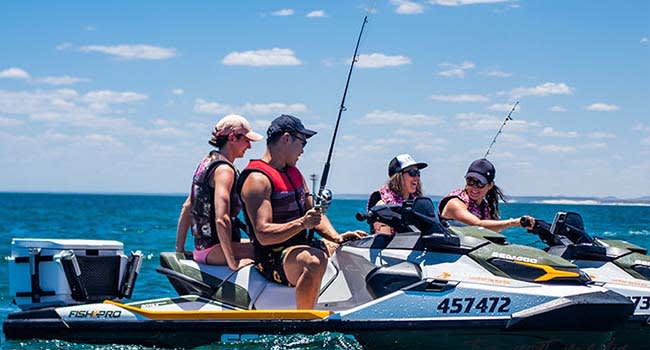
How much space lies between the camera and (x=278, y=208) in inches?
258

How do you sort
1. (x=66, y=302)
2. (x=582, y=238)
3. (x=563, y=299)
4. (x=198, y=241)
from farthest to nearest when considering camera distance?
1. (x=582, y=238)
2. (x=198, y=241)
3. (x=66, y=302)
4. (x=563, y=299)

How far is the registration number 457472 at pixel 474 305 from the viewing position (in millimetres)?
6336

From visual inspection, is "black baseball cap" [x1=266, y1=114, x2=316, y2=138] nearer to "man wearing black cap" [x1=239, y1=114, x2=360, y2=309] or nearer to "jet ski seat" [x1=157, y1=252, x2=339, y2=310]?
"man wearing black cap" [x1=239, y1=114, x2=360, y2=309]

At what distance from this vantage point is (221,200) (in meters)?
6.98

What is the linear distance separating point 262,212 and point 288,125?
609 mm

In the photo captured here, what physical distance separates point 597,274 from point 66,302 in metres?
3.97

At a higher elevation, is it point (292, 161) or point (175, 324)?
point (292, 161)

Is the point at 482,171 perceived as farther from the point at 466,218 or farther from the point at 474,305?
the point at 474,305

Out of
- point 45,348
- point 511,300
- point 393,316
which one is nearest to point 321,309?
A: point 393,316

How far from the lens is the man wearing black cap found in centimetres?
644

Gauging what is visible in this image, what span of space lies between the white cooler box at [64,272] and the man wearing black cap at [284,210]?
3.49ft

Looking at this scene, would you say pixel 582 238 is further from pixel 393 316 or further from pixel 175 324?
pixel 175 324

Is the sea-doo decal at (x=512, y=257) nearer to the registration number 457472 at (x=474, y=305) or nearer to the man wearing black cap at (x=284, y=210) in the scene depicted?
the registration number 457472 at (x=474, y=305)

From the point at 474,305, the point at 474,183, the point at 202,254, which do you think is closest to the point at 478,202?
the point at 474,183
